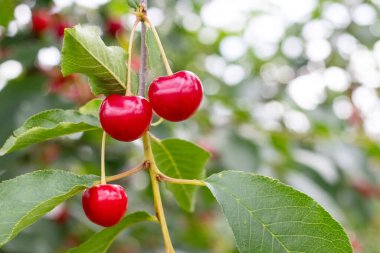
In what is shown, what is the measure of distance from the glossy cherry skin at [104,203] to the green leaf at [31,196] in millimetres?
24

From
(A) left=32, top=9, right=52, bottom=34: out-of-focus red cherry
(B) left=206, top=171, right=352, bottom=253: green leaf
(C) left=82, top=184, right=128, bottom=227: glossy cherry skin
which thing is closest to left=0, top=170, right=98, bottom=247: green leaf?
(C) left=82, top=184, right=128, bottom=227: glossy cherry skin

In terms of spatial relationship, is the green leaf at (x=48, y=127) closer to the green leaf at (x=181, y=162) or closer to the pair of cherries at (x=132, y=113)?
the pair of cherries at (x=132, y=113)

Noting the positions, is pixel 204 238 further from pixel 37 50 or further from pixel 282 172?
pixel 37 50

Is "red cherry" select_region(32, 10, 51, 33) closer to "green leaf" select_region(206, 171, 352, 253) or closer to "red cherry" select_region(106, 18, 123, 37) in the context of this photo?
"red cherry" select_region(106, 18, 123, 37)

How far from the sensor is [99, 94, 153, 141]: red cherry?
35.4 inches

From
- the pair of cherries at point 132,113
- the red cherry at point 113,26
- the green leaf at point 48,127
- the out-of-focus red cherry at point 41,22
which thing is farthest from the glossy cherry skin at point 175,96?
the red cherry at point 113,26

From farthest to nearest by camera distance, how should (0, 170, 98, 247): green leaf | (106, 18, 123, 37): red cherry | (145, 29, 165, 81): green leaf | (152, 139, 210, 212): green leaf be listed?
(106, 18, 123, 37): red cherry → (152, 139, 210, 212): green leaf → (145, 29, 165, 81): green leaf → (0, 170, 98, 247): green leaf

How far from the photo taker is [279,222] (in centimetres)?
91

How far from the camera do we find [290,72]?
3533 millimetres

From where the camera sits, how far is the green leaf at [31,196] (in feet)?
2.88

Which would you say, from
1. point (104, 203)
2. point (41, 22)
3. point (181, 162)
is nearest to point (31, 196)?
point (104, 203)

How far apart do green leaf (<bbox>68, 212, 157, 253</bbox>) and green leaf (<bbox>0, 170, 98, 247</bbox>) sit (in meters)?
0.15

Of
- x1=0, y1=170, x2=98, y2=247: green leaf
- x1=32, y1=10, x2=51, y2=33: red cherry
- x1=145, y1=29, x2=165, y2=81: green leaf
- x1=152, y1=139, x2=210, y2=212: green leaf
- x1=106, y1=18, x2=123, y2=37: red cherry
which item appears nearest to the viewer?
x1=0, y1=170, x2=98, y2=247: green leaf

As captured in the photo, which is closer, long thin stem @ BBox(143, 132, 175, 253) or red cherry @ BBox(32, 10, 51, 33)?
long thin stem @ BBox(143, 132, 175, 253)
